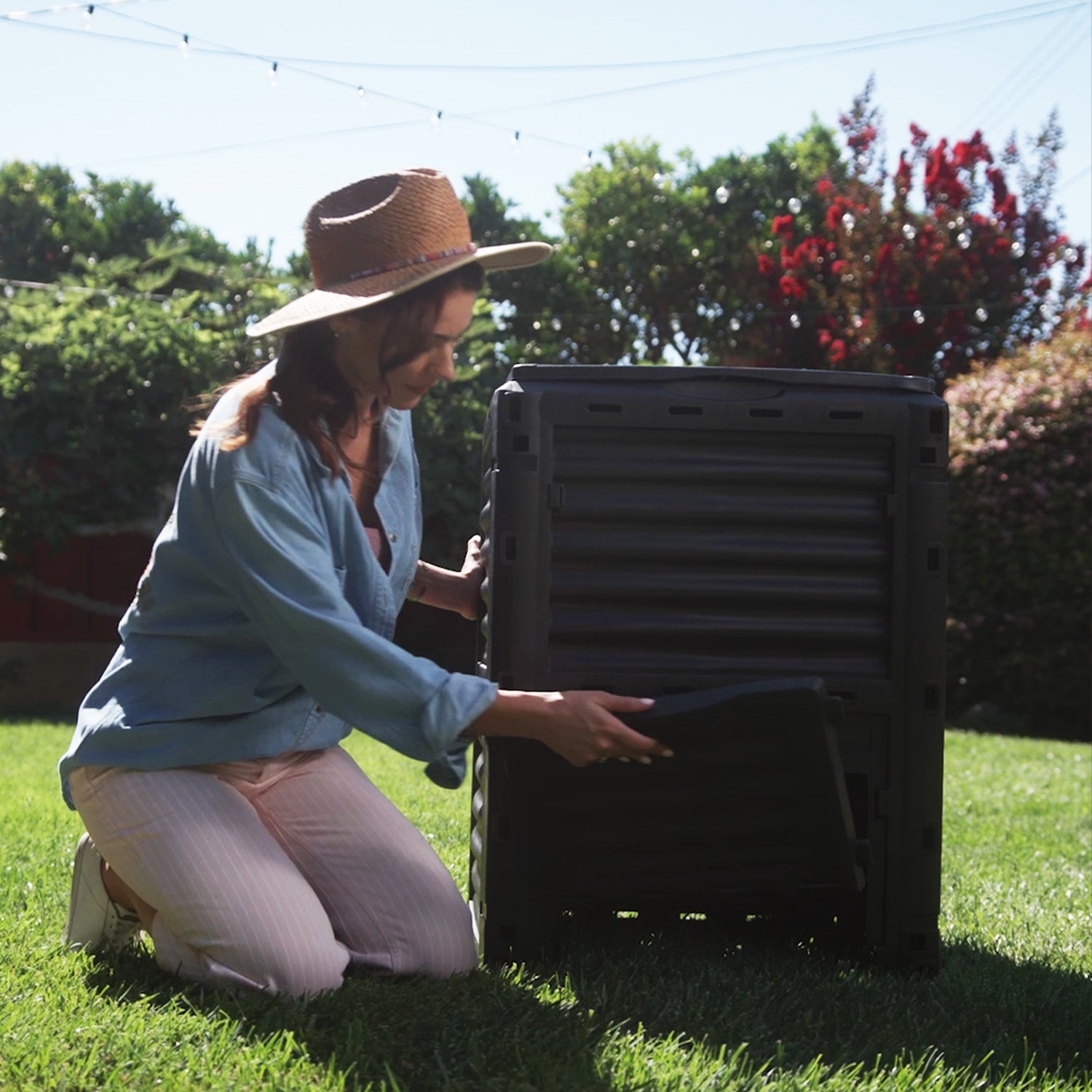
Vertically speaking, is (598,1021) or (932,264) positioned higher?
(932,264)

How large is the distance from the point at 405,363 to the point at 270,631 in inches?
22.7

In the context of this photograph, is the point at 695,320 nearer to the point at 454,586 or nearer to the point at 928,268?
the point at 928,268

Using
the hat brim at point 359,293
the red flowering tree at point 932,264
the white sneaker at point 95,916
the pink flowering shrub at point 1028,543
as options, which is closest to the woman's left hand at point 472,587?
the hat brim at point 359,293

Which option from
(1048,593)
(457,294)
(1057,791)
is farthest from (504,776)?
(1048,593)

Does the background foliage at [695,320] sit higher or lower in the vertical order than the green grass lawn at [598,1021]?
Result: higher

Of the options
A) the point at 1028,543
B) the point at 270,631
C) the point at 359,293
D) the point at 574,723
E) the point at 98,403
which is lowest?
the point at 574,723

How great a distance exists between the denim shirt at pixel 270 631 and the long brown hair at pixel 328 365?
4 centimetres

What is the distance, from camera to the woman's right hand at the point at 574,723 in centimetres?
241

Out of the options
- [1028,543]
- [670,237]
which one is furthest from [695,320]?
[1028,543]

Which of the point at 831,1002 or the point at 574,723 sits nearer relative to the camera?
the point at 574,723

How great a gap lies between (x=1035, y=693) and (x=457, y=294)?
867 centimetres

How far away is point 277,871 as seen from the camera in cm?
271

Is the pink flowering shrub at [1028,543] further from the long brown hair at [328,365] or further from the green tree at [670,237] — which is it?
the green tree at [670,237]

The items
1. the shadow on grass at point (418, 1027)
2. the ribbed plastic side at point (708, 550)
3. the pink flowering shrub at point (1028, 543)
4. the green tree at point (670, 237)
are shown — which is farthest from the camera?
the green tree at point (670, 237)
